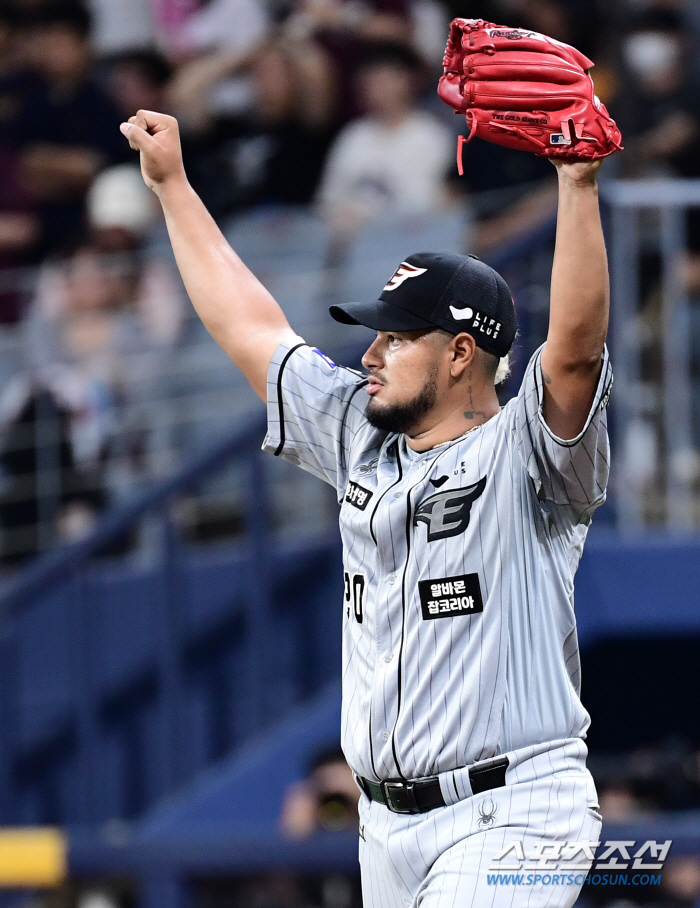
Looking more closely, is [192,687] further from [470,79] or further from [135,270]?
[470,79]

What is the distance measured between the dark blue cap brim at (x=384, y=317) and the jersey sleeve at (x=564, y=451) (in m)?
0.30

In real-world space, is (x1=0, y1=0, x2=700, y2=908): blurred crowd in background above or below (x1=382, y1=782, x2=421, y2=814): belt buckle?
above

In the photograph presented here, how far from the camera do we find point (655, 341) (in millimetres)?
5270

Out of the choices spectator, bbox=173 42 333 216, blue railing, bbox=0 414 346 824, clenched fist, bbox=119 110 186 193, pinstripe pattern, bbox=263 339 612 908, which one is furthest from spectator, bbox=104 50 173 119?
pinstripe pattern, bbox=263 339 612 908

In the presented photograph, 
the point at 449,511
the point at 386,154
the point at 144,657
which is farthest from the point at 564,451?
the point at 386,154

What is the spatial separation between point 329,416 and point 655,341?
2446 millimetres

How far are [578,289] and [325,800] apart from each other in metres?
2.90

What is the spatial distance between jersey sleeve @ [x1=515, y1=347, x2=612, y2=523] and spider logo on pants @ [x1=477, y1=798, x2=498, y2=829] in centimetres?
55

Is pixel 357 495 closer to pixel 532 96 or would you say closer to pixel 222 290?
pixel 222 290

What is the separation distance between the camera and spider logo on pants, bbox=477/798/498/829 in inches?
105

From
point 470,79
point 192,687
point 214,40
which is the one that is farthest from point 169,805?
point 214,40

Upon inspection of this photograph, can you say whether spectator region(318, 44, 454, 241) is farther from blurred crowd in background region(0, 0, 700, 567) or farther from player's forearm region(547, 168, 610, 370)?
player's forearm region(547, 168, 610, 370)

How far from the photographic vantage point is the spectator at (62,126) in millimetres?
7809

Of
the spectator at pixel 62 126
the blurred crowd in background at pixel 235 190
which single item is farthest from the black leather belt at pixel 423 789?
the spectator at pixel 62 126
